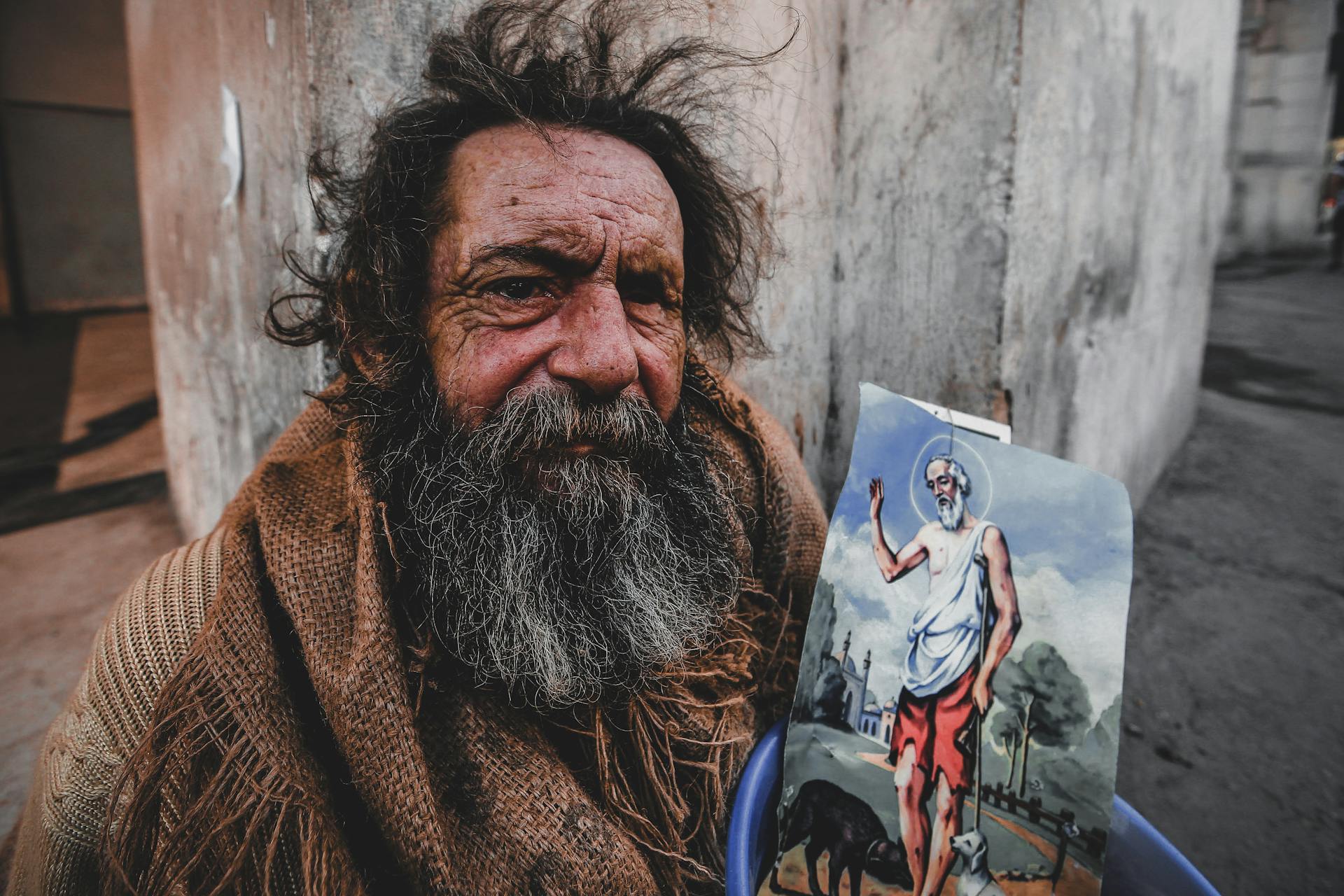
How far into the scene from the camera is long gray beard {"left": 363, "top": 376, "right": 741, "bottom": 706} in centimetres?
114

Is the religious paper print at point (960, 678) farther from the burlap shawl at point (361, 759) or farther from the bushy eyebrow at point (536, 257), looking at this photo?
the bushy eyebrow at point (536, 257)

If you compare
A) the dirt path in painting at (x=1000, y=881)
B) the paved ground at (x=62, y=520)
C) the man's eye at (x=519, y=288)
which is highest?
the man's eye at (x=519, y=288)

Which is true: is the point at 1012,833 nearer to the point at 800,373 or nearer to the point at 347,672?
the point at 347,672

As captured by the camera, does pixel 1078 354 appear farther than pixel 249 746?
Yes

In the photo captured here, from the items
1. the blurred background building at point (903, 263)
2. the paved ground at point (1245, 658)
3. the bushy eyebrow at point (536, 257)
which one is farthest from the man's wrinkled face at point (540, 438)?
the paved ground at point (1245, 658)

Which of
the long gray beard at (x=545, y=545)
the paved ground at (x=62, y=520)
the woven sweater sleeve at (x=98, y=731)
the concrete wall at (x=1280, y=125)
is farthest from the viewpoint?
the concrete wall at (x=1280, y=125)

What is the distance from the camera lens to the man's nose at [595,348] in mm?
1171

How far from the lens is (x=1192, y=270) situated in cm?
404

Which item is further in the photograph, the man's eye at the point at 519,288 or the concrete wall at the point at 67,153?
the concrete wall at the point at 67,153

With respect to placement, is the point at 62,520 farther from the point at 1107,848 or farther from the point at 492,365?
the point at 1107,848

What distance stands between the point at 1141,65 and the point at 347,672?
3022 mm

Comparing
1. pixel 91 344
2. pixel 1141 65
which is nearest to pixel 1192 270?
pixel 1141 65

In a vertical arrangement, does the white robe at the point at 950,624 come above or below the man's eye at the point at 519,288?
below

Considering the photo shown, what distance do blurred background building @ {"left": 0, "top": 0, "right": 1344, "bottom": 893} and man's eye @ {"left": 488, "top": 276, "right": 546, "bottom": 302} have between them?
57 centimetres
